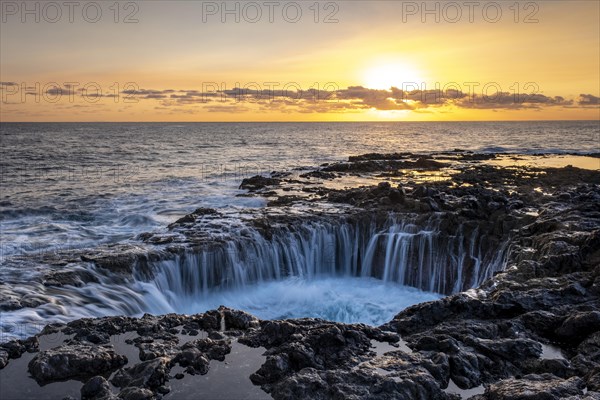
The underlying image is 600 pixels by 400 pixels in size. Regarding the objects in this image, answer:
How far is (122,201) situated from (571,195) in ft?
82.6

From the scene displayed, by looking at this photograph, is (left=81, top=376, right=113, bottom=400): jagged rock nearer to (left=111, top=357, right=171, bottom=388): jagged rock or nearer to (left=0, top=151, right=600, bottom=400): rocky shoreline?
(left=0, top=151, right=600, bottom=400): rocky shoreline

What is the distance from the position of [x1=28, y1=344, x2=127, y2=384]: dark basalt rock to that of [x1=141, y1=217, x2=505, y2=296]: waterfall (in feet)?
21.3

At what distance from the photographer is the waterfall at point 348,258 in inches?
613

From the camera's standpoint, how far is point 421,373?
6.89m

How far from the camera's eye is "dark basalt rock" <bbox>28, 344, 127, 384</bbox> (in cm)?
747

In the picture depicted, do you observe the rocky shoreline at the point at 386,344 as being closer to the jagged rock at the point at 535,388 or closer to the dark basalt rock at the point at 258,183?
the jagged rock at the point at 535,388

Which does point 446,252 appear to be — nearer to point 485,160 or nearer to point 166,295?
point 166,295

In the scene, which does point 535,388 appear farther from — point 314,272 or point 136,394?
point 314,272

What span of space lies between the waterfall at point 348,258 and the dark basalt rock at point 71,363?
6.50m

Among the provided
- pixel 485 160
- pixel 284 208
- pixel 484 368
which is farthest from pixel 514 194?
pixel 485 160

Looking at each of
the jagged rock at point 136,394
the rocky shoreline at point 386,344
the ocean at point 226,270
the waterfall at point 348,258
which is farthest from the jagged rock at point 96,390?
the waterfall at point 348,258

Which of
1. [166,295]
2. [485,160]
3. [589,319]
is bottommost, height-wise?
[166,295]

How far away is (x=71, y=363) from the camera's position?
7.62 meters

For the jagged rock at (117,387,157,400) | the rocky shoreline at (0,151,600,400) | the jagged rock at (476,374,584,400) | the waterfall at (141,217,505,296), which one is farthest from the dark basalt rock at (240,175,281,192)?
the jagged rock at (476,374,584,400)
